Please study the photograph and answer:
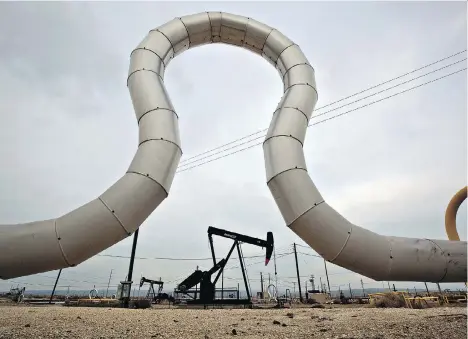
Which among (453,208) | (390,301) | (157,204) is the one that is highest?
(453,208)

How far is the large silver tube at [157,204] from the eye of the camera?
4188 mm

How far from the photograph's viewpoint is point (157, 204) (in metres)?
5.01

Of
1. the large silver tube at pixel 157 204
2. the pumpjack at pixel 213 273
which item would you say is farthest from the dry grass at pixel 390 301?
the large silver tube at pixel 157 204

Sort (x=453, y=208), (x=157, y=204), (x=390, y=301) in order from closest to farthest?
(x=157, y=204)
(x=453, y=208)
(x=390, y=301)

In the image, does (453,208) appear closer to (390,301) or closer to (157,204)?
(157,204)

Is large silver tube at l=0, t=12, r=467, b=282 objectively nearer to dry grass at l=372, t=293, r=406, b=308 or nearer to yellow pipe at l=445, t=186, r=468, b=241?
yellow pipe at l=445, t=186, r=468, b=241

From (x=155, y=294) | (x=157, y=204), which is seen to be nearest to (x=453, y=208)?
(x=157, y=204)

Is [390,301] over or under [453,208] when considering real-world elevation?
under

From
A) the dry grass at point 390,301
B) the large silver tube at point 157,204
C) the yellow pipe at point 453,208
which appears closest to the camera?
the large silver tube at point 157,204

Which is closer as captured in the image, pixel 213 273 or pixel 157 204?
pixel 157 204

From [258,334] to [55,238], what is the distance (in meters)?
5.35

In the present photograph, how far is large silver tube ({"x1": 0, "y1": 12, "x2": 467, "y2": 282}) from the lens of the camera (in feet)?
13.7

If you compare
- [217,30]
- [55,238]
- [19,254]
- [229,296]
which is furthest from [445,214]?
[229,296]

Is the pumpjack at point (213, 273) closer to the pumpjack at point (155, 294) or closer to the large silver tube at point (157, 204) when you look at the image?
the pumpjack at point (155, 294)
